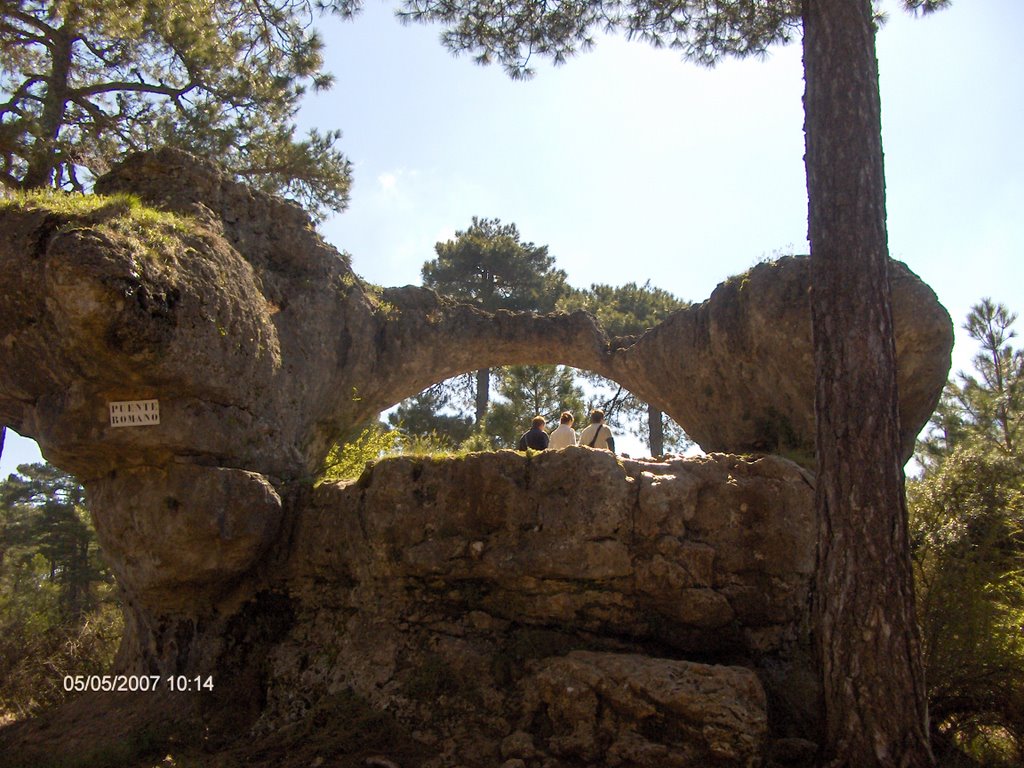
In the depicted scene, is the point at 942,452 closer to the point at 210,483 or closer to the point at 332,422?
the point at 332,422

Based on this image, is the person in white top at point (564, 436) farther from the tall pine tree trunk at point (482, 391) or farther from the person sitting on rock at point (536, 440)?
the tall pine tree trunk at point (482, 391)

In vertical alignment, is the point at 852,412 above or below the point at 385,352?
below

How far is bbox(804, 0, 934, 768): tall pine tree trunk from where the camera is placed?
5.93 metres

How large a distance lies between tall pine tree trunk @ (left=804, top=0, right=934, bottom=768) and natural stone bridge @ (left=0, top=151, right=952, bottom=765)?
2.45ft

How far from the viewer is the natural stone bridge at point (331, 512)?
699 cm

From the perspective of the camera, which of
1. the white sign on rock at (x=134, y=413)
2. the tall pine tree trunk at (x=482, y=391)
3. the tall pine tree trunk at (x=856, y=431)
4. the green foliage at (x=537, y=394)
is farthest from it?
the tall pine tree trunk at (x=482, y=391)

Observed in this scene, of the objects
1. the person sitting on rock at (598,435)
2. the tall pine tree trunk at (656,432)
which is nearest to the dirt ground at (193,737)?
the person sitting on rock at (598,435)

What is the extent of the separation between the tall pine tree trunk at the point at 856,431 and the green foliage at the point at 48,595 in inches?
336

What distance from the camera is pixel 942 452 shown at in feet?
75.7

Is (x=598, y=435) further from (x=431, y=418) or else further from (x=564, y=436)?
(x=431, y=418)

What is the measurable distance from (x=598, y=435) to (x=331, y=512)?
123 inches

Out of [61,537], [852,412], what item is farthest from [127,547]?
[61,537]

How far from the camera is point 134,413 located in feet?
24.3

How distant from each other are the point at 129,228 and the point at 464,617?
169 inches
